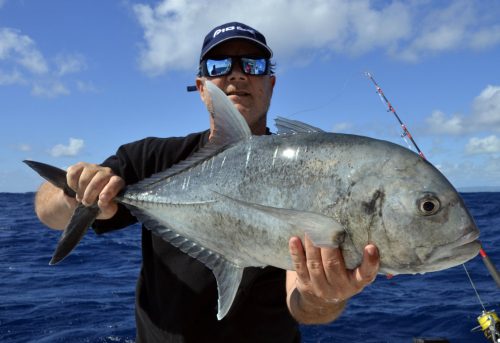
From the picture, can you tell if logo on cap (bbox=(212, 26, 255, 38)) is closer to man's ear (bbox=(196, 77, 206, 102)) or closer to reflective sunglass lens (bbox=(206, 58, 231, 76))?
reflective sunglass lens (bbox=(206, 58, 231, 76))

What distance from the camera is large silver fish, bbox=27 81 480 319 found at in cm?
194

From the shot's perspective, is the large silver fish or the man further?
the man

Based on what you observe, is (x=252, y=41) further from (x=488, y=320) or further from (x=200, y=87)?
(x=488, y=320)

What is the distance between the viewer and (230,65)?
3670mm

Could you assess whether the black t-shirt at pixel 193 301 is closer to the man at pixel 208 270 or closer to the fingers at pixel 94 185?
the man at pixel 208 270

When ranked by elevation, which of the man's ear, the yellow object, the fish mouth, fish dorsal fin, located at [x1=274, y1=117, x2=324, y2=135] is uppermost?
the man's ear

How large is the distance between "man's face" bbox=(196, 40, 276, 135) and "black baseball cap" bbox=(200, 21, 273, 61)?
0.18 feet

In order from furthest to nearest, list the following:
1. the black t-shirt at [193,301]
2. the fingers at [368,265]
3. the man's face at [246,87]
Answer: the man's face at [246,87] → the black t-shirt at [193,301] → the fingers at [368,265]

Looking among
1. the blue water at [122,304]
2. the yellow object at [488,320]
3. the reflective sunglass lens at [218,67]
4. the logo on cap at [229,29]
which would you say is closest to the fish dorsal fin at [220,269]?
the reflective sunglass lens at [218,67]

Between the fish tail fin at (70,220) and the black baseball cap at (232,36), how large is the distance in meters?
1.57

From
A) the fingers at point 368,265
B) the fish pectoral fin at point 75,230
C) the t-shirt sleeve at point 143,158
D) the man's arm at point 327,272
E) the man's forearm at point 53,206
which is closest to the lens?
the fingers at point 368,265

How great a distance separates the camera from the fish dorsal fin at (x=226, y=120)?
245cm

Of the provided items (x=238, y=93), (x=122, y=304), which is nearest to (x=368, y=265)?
(x=238, y=93)

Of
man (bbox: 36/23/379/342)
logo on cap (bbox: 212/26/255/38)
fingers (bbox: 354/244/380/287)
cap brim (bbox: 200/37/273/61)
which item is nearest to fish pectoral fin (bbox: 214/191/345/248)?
fingers (bbox: 354/244/380/287)
